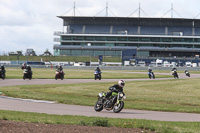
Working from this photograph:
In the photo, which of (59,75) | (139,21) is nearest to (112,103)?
(59,75)

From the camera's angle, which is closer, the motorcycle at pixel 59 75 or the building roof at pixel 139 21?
the motorcycle at pixel 59 75

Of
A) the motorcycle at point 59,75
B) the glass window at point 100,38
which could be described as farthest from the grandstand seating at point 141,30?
the motorcycle at point 59,75

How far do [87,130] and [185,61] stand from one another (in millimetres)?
97730

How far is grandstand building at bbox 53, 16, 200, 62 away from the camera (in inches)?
5330

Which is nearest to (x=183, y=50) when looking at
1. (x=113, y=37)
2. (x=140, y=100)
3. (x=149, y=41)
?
(x=149, y=41)

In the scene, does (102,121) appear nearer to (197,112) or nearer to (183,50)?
(197,112)

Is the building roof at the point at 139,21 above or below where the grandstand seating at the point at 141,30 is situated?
above

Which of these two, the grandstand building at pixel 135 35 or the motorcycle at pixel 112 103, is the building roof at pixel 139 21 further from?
the motorcycle at pixel 112 103

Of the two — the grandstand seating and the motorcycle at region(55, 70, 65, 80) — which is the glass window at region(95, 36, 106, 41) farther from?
the motorcycle at region(55, 70, 65, 80)

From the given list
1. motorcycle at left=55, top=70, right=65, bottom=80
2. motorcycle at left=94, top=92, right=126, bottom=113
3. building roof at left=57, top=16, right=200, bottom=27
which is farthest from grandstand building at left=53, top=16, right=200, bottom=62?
motorcycle at left=94, top=92, right=126, bottom=113

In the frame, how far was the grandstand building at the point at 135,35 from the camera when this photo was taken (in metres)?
135

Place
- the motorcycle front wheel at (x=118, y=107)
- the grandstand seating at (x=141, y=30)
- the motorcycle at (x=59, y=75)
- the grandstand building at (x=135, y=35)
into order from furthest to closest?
the grandstand seating at (x=141, y=30), the grandstand building at (x=135, y=35), the motorcycle at (x=59, y=75), the motorcycle front wheel at (x=118, y=107)

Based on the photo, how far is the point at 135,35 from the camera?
451 ft

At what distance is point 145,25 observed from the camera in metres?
140
